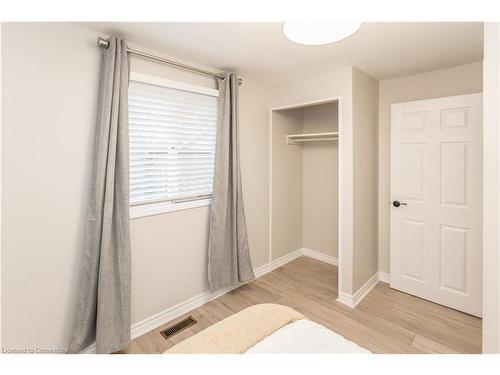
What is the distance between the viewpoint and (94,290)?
166cm

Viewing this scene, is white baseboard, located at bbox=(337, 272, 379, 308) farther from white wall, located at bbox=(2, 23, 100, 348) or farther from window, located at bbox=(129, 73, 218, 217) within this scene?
white wall, located at bbox=(2, 23, 100, 348)

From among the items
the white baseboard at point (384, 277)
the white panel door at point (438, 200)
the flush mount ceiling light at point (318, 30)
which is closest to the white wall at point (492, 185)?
the flush mount ceiling light at point (318, 30)

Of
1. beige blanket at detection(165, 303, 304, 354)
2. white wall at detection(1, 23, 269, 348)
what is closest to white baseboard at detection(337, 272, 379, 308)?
beige blanket at detection(165, 303, 304, 354)

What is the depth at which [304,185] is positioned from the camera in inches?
140

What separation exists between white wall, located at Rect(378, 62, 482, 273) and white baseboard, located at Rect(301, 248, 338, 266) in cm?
59

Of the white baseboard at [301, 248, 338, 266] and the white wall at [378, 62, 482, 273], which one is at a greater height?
the white wall at [378, 62, 482, 273]

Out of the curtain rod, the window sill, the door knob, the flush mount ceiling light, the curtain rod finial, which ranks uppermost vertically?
the curtain rod

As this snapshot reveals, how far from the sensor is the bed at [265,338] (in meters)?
1.01

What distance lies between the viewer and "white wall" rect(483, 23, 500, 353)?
1.08 meters

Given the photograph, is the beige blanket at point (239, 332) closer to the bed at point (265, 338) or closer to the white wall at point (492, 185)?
the bed at point (265, 338)

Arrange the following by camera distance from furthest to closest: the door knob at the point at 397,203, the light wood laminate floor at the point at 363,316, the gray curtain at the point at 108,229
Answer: the door knob at the point at 397,203
the light wood laminate floor at the point at 363,316
the gray curtain at the point at 108,229

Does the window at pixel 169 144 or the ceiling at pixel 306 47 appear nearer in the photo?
the ceiling at pixel 306 47

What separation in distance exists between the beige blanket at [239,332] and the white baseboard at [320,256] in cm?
228

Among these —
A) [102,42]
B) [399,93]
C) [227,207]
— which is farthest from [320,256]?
[102,42]
